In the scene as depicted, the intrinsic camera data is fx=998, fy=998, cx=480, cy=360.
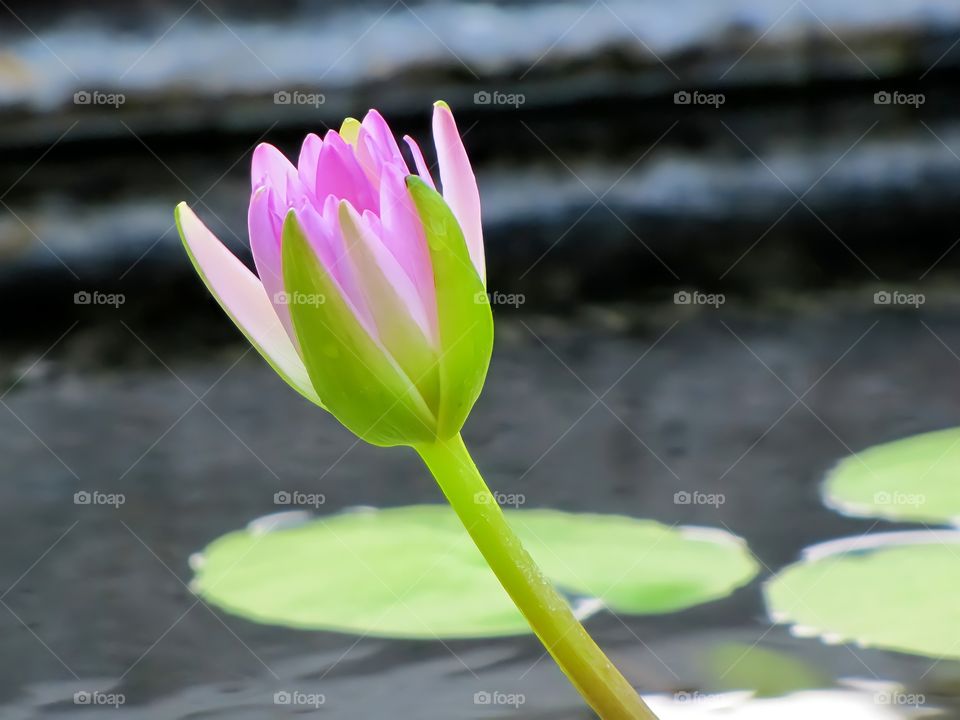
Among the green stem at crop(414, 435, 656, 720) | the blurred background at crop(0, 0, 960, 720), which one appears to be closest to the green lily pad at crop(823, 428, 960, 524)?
the blurred background at crop(0, 0, 960, 720)

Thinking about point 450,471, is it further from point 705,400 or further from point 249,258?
point 249,258

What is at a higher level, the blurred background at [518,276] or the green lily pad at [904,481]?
the blurred background at [518,276]

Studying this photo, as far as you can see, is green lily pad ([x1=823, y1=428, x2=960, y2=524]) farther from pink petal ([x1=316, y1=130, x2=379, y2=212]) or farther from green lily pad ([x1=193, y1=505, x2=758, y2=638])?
pink petal ([x1=316, y1=130, x2=379, y2=212])

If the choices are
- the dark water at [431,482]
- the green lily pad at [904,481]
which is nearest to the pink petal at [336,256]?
the dark water at [431,482]

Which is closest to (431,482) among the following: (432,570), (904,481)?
(432,570)

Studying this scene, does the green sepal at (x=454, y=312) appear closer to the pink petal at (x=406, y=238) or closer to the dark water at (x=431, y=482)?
the pink petal at (x=406, y=238)

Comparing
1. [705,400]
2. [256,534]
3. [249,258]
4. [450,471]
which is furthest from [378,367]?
[249,258]

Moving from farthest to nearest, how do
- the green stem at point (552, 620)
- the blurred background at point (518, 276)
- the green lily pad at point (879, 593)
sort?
the blurred background at point (518, 276)
the green lily pad at point (879, 593)
the green stem at point (552, 620)
